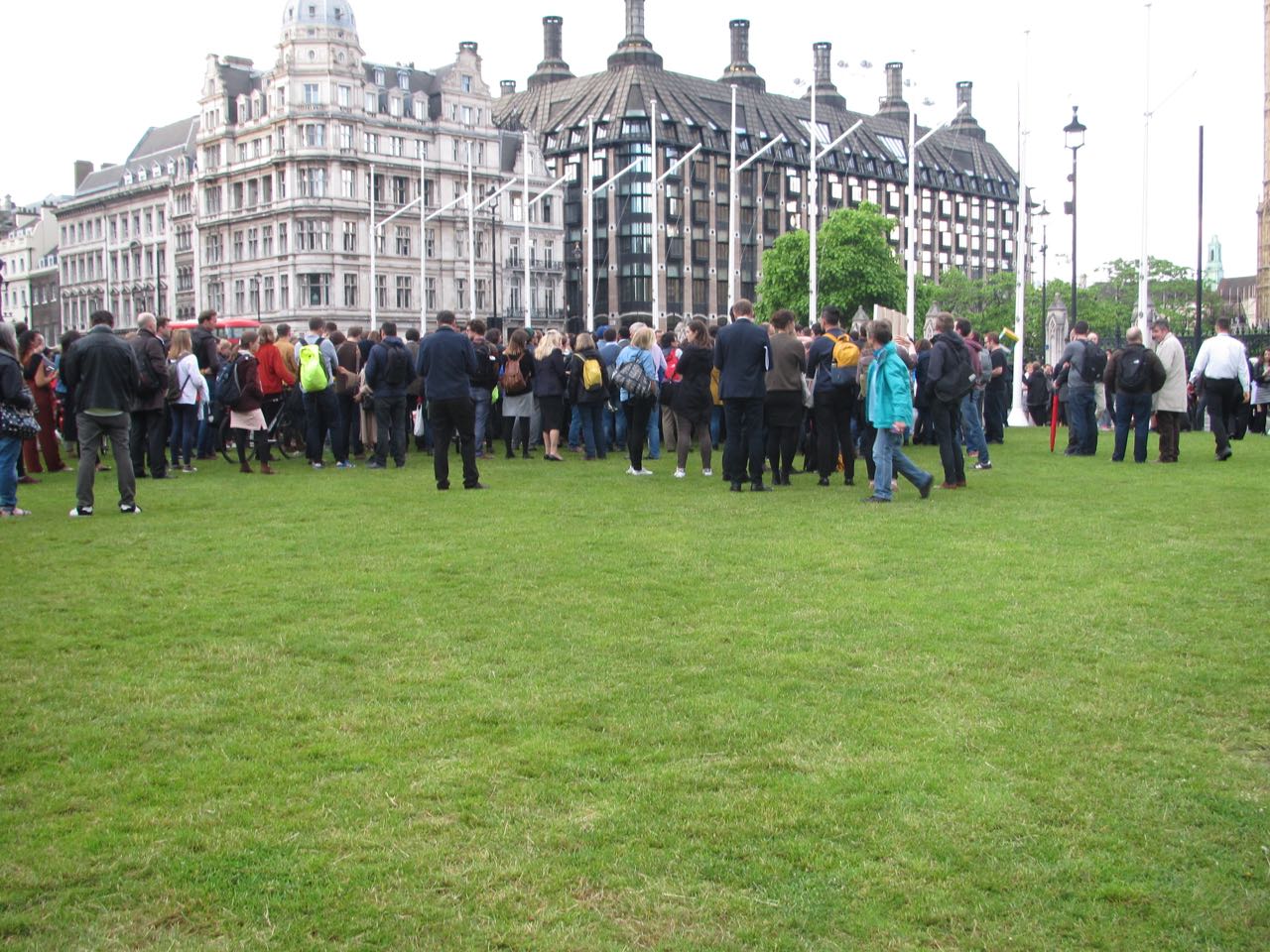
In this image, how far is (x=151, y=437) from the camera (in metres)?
17.8

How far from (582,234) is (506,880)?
3902 inches

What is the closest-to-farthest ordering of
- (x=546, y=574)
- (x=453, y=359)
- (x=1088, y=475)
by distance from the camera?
(x=546, y=574), (x=453, y=359), (x=1088, y=475)

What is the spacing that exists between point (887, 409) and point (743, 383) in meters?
1.88

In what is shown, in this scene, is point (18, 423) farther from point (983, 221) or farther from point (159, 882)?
point (983, 221)

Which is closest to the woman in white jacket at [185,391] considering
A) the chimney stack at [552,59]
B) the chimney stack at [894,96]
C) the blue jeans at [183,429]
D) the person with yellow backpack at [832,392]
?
the blue jeans at [183,429]

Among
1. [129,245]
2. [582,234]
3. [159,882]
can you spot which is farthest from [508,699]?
[129,245]

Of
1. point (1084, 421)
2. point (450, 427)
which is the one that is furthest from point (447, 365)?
point (1084, 421)

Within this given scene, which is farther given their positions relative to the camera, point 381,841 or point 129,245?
point 129,245

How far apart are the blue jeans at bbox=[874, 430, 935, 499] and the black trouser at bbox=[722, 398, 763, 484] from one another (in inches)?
62.1

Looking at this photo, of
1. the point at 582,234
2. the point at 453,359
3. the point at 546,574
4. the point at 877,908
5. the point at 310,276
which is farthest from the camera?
the point at 582,234

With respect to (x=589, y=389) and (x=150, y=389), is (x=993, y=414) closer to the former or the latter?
(x=589, y=389)

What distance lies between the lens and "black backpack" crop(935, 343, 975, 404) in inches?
633

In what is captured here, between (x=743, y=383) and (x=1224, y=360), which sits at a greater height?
(x=1224, y=360)

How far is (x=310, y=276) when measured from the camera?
8819 cm
